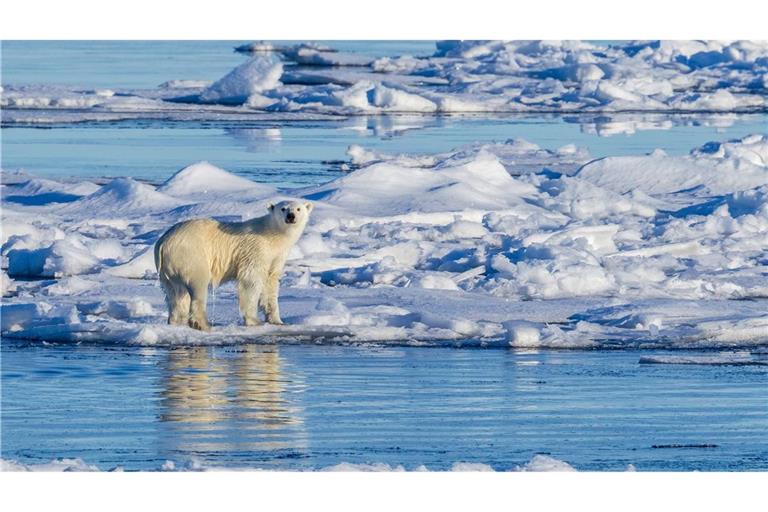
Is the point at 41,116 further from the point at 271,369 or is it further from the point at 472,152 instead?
the point at 271,369

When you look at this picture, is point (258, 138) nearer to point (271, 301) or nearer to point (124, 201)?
point (124, 201)

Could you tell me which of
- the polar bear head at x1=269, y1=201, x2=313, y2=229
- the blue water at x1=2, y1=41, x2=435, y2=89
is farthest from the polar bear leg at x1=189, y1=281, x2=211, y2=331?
the blue water at x1=2, y1=41, x2=435, y2=89

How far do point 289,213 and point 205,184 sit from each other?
19.0ft

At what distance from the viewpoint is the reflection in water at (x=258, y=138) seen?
66.2ft

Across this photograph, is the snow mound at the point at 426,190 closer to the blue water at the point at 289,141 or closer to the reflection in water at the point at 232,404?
the blue water at the point at 289,141

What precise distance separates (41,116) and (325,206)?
35.6ft

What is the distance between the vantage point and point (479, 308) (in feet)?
33.3

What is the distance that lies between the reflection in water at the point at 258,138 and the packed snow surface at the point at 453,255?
2.86m

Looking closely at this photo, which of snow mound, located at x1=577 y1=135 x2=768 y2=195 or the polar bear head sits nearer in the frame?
A: the polar bear head

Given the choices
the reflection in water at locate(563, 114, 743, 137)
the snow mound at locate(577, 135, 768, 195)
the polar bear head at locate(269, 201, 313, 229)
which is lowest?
the reflection in water at locate(563, 114, 743, 137)

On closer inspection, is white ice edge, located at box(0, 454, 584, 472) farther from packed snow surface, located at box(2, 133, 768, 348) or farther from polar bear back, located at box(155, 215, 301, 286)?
polar bear back, located at box(155, 215, 301, 286)

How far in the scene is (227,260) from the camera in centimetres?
955

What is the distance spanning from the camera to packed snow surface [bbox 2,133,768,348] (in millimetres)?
9336

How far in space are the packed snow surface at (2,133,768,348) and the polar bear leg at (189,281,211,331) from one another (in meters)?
0.12
